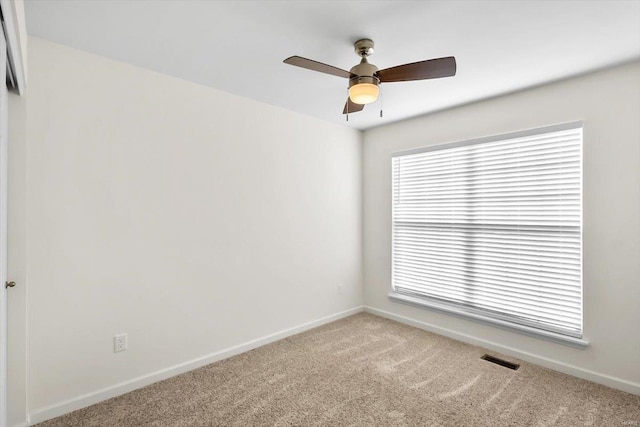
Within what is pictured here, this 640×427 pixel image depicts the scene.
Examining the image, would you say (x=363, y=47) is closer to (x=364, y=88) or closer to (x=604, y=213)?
(x=364, y=88)

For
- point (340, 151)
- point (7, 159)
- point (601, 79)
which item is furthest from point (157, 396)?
point (601, 79)

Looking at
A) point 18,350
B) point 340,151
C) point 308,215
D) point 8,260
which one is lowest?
point 18,350

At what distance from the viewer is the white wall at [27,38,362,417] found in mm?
2068

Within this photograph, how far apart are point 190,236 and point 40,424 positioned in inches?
58.3

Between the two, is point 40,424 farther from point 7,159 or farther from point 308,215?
point 308,215

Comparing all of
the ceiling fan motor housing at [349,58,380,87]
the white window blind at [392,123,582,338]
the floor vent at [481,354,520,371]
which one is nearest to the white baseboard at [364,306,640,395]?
the floor vent at [481,354,520,371]

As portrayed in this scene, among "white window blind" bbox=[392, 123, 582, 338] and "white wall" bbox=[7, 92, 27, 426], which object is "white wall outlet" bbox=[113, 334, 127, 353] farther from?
"white window blind" bbox=[392, 123, 582, 338]

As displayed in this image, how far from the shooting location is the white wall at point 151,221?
81.4 inches

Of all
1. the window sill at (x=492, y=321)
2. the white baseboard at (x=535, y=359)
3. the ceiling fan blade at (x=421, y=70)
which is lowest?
the white baseboard at (x=535, y=359)

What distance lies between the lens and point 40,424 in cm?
199

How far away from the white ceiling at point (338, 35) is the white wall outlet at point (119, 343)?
202cm

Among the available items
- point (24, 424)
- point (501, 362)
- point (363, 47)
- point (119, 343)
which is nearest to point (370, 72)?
point (363, 47)

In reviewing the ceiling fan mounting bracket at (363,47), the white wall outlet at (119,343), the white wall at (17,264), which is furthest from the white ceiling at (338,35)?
the white wall outlet at (119,343)

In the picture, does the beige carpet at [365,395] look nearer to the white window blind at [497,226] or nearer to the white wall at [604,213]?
the white wall at [604,213]
